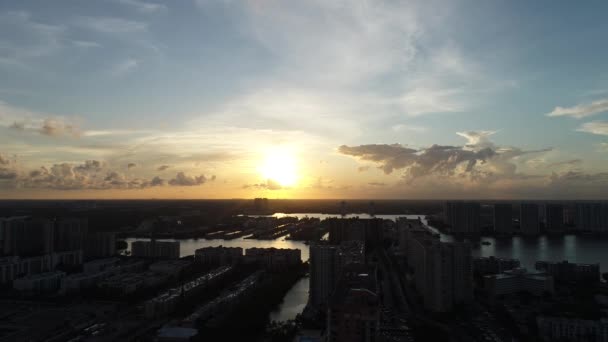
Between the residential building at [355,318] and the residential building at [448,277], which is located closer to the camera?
the residential building at [355,318]

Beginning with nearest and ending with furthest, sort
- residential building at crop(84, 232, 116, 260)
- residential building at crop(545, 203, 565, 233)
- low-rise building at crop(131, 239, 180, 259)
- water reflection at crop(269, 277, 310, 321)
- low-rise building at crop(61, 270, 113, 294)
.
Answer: water reflection at crop(269, 277, 310, 321), low-rise building at crop(61, 270, 113, 294), low-rise building at crop(131, 239, 180, 259), residential building at crop(84, 232, 116, 260), residential building at crop(545, 203, 565, 233)

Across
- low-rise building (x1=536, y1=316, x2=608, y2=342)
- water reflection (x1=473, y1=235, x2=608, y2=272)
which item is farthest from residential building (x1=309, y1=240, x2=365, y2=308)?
water reflection (x1=473, y1=235, x2=608, y2=272)

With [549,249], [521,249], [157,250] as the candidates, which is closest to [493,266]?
[521,249]

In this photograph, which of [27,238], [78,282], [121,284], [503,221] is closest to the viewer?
[121,284]

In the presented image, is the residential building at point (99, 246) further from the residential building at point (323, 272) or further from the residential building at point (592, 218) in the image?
the residential building at point (592, 218)

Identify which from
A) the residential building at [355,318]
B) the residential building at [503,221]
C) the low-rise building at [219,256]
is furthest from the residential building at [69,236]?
the residential building at [503,221]

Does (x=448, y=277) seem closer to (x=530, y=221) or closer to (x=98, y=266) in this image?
(x=98, y=266)

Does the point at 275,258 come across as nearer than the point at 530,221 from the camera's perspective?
Yes

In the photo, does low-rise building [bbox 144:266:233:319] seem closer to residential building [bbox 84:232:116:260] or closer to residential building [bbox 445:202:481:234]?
residential building [bbox 84:232:116:260]
